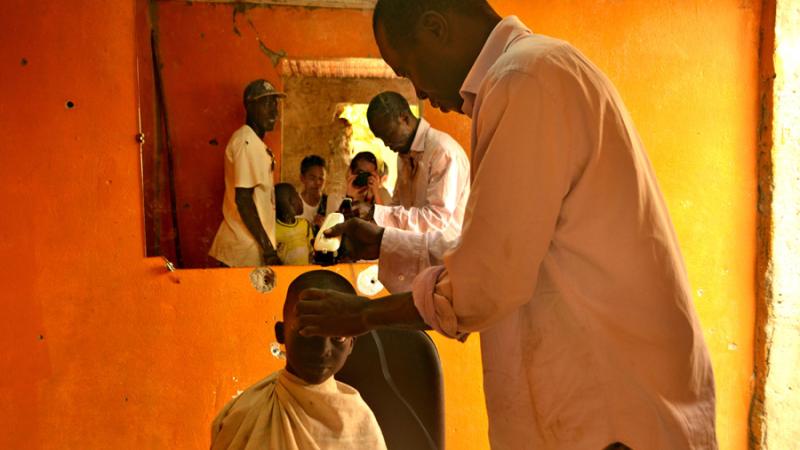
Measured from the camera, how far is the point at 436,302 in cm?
121

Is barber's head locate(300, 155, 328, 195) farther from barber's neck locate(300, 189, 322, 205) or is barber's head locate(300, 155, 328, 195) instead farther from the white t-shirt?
the white t-shirt

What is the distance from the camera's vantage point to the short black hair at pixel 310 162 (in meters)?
2.81

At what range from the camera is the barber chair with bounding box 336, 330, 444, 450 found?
1.95 m

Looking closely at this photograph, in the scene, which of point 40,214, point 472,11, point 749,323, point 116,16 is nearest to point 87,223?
point 40,214

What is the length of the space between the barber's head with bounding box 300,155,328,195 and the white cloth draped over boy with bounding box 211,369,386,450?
1006 mm

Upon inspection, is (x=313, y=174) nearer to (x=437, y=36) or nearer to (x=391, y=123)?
(x=391, y=123)

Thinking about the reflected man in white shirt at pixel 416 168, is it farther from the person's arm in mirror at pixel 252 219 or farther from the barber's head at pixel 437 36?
the barber's head at pixel 437 36

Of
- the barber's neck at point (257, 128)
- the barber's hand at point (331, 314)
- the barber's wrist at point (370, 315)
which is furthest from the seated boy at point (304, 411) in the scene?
the barber's neck at point (257, 128)

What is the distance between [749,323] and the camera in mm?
3301

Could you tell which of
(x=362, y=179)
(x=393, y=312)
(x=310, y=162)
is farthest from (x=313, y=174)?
(x=393, y=312)

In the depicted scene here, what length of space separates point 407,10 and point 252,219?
1.59 meters

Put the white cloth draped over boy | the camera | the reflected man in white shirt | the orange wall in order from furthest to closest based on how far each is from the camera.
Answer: the camera
the reflected man in white shirt
the orange wall
the white cloth draped over boy

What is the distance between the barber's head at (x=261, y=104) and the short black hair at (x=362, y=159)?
31cm

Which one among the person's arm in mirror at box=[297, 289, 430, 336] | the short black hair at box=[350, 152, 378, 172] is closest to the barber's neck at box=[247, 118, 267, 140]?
the short black hair at box=[350, 152, 378, 172]
